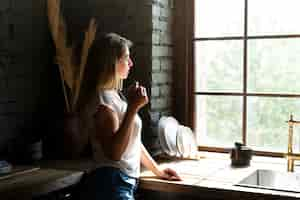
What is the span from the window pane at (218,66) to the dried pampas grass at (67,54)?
0.63 metres

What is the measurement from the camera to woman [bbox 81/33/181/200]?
190 centimetres

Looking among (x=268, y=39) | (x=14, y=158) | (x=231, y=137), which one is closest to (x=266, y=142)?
(x=231, y=137)

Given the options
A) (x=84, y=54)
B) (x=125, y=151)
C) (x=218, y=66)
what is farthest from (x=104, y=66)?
(x=218, y=66)

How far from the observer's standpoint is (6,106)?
2342mm

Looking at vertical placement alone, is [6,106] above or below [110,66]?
below

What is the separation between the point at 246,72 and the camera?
2.60m

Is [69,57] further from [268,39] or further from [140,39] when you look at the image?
[268,39]

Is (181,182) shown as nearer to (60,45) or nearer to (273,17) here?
(60,45)

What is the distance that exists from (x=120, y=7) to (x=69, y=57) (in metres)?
0.40

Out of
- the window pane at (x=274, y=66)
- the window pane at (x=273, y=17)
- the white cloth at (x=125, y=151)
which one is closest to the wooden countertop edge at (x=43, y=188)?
the white cloth at (x=125, y=151)

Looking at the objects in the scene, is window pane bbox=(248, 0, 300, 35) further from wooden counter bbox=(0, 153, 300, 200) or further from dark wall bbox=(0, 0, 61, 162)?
dark wall bbox=(0, 0, 61, 162)

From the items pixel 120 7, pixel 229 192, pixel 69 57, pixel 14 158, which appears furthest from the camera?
pixel 120 7

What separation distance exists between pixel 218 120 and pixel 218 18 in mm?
542

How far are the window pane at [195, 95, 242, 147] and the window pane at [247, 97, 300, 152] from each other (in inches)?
2.6
